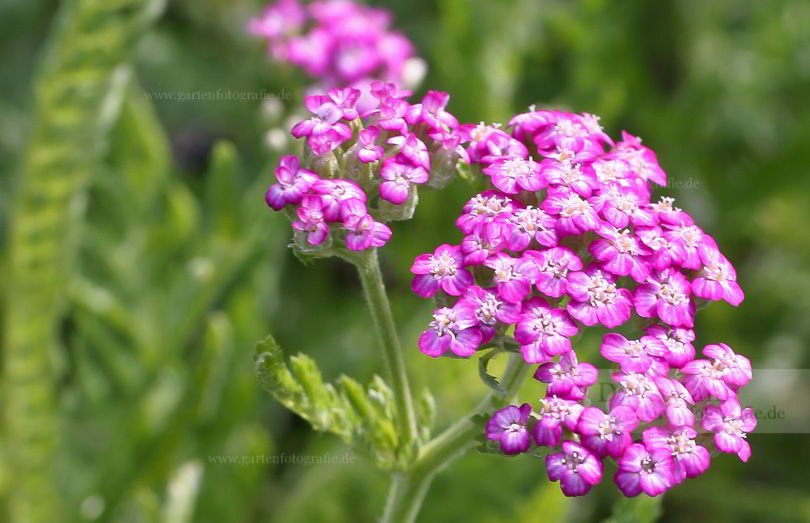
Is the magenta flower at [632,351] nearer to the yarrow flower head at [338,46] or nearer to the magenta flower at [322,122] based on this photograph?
the magenta flower at [322,122]

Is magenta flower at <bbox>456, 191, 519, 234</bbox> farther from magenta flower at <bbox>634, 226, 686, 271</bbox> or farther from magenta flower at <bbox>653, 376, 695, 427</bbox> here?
magenta flower at <bbox>653, 376, 695, 427</bbox>

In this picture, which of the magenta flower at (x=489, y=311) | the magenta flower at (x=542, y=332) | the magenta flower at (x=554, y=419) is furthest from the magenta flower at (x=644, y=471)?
the magenta flower at (x=489, y=311)

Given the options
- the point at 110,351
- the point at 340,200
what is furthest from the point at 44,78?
the point at 340,200

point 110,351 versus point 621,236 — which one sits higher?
point 621,236

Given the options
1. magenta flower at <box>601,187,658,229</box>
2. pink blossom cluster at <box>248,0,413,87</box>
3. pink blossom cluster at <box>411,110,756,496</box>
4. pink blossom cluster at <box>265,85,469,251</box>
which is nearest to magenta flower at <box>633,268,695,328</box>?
A: pink blossom cluster at <box>411,110,756,496</box>

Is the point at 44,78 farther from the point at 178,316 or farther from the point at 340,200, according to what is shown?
the point at 340,200

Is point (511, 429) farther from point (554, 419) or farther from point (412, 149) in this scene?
point (412, 149)
